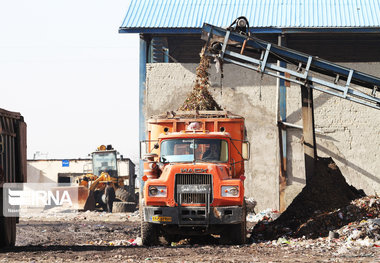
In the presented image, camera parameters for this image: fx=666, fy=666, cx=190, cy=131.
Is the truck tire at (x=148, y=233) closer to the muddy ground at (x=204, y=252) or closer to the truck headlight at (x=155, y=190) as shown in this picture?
the truck headlight at (x=155, y=190)

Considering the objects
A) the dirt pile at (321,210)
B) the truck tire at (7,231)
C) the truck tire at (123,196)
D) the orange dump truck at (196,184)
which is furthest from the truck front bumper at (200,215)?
the truck tire at (123,196)

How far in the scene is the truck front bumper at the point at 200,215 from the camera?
516 inches

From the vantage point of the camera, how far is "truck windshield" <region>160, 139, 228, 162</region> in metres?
13.8

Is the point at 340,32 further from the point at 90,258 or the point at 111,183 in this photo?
the point at 90,258

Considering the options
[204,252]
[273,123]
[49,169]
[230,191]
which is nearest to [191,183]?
[230,191]

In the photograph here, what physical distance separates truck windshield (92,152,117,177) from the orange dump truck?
62.2 ft

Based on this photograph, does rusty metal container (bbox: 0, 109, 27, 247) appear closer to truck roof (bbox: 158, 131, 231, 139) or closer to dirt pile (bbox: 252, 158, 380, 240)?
truck roof (bbox: 158, 131, 231, 139)

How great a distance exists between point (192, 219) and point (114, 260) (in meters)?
2.89

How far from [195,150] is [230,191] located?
1.26 m

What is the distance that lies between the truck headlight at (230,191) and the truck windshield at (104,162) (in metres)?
20.7

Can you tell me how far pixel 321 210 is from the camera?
1579 cm

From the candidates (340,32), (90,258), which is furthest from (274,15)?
(90,258)

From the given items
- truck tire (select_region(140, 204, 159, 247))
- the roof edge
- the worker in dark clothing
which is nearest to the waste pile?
the roof edge

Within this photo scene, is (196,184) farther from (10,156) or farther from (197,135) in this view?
(10,156)
